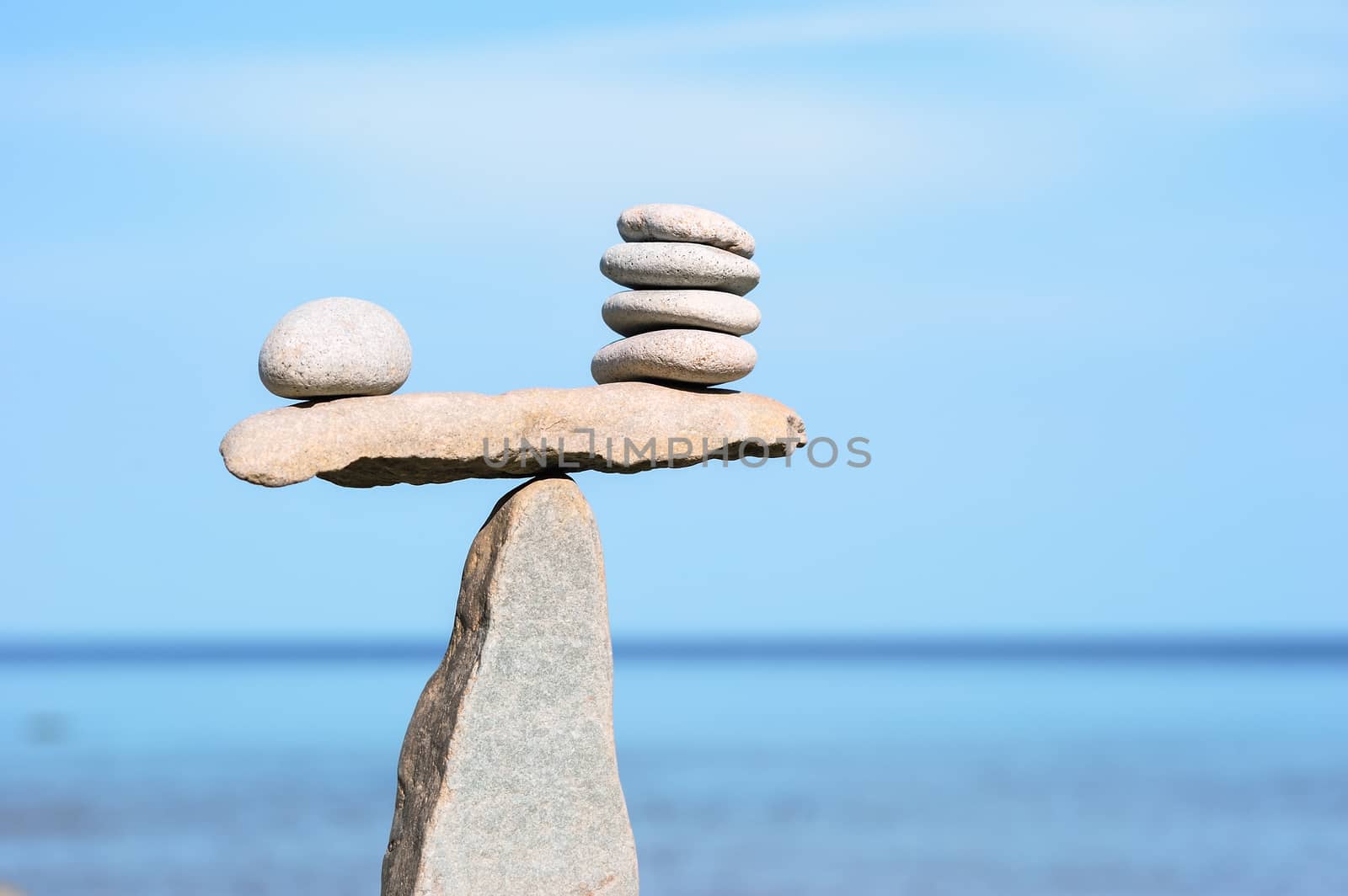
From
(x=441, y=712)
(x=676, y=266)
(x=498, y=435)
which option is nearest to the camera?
(x=498, y=435)

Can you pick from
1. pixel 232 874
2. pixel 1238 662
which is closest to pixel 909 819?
pixel 232 874

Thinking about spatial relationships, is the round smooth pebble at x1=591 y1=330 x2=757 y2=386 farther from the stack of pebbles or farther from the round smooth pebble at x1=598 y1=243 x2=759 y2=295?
the round smooth pebble at x1=598 y1=243 x2=759 y2=295

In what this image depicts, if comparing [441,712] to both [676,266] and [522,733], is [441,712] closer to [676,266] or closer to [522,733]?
[522,733]

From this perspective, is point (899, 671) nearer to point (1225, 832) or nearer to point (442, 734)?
point (1225, 832)

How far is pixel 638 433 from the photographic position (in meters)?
7.32

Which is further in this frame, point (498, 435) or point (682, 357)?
point (682, 357)

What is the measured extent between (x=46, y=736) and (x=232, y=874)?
1183 centimetres

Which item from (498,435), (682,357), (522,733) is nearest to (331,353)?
(498,435)

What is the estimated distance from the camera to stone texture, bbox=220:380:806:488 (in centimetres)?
667

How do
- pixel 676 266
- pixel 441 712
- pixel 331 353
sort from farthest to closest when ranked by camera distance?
pixel 676 266, pixel 441 712, pixel 331 353

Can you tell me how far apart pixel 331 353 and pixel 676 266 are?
1792mm

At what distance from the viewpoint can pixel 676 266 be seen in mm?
7406

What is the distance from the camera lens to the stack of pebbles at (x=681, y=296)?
24.4ft

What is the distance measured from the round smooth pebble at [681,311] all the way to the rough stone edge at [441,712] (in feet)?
3.41
